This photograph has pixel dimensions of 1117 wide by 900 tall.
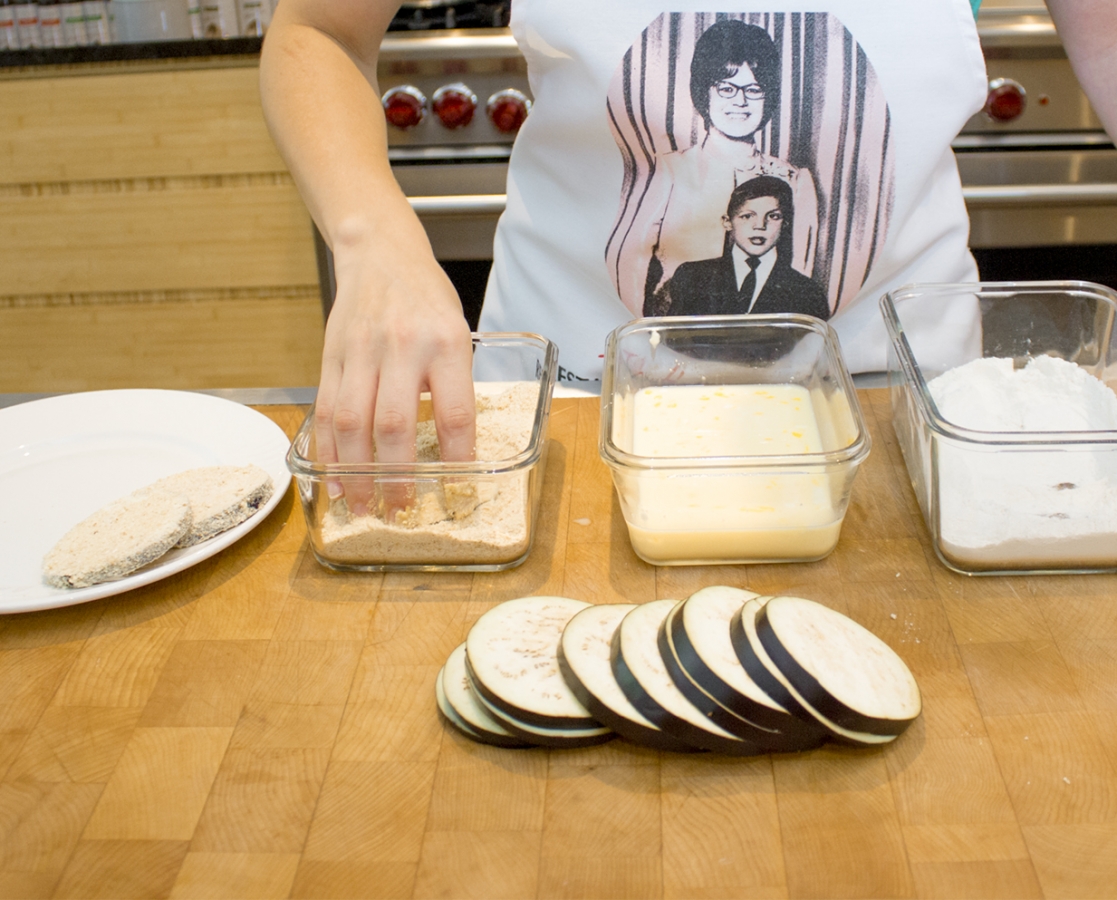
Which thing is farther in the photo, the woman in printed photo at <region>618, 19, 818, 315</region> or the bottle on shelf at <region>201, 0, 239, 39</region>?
the bottle on shelf at <region>201, 0, 239, 39</region>

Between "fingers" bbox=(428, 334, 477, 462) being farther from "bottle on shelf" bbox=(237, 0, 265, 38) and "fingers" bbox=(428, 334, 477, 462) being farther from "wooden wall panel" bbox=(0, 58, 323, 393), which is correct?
"bottle on shelf" bbox=(237, 0, 265, 38)

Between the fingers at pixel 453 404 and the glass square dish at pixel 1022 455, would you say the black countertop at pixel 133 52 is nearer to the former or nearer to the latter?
the fingers at pixel 453 404

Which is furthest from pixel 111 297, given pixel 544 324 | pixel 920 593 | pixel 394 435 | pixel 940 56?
pixel 920 593

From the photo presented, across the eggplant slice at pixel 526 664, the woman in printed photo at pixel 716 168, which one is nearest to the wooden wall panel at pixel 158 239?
the woman in printed photo at pixel 716 168

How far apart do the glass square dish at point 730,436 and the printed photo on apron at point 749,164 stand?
151 millimetres

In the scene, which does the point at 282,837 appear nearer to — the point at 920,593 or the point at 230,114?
the point at 920,593

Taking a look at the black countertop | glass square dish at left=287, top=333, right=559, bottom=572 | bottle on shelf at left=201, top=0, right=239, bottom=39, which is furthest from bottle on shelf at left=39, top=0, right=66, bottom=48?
glass square dish at left=287, top=333, right=559, bottom=572

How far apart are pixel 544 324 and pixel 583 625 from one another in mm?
688

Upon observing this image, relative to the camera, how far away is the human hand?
94 cm

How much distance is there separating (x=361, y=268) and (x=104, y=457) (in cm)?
40

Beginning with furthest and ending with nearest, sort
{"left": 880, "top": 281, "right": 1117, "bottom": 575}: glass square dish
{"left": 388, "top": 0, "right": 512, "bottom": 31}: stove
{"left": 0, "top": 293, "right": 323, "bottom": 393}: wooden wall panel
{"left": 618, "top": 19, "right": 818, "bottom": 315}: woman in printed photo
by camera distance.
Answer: {"left": 0, "top": 293, "right": 323, "bottom": 393}: wooden wall panel
{"left": 388, "top": 0, "right": 512, "bottom": 31}: stove
{"left": 618, "top": 19, "right": 818, "bottom": 315}: woman in printed photo
{"left": 880, "top": 281, "right": 1117, "bottom": 575}: glass square dish

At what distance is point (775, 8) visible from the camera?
119cm

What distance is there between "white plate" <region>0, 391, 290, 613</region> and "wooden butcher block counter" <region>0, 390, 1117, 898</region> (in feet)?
0.14

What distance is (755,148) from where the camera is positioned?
1226mm
